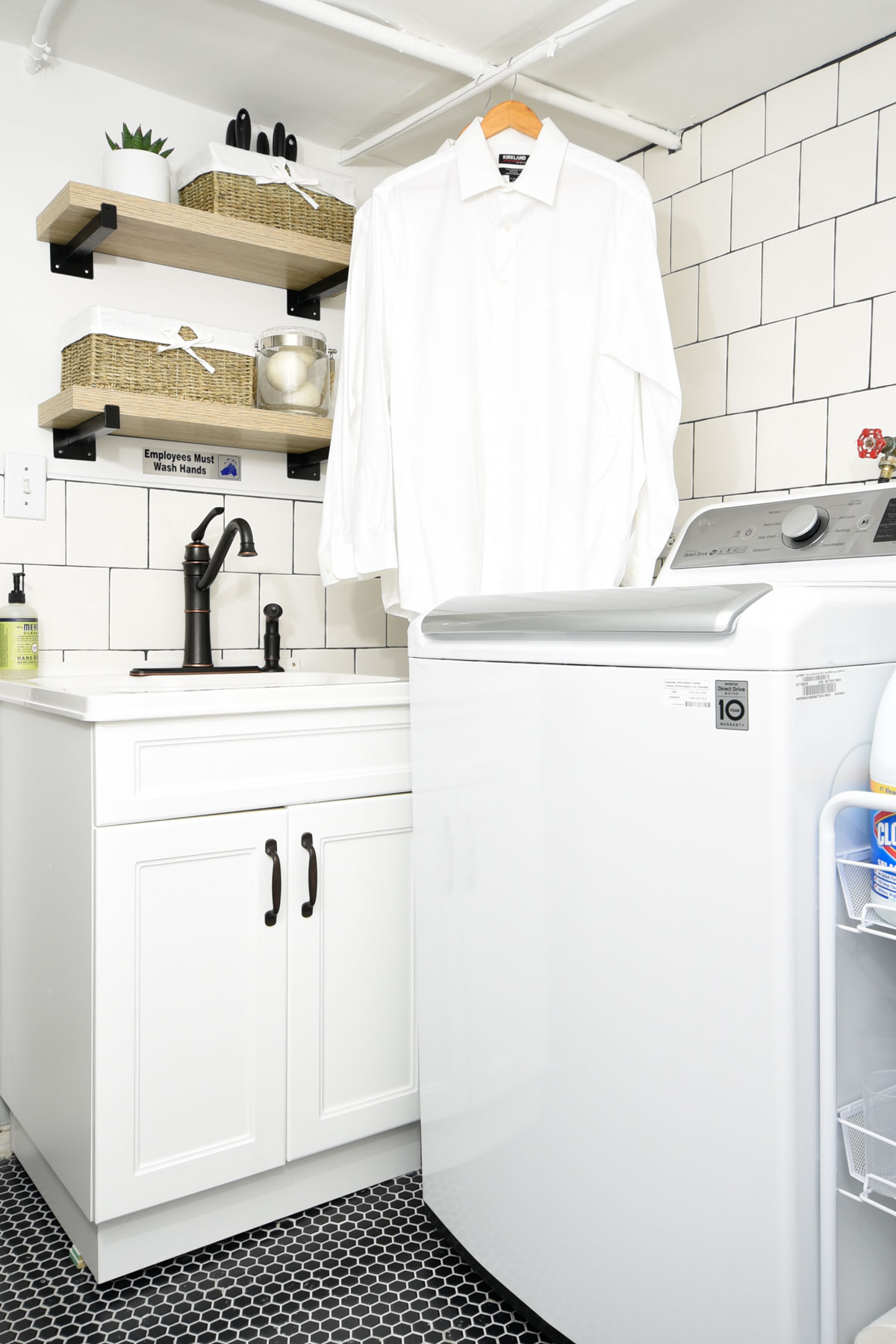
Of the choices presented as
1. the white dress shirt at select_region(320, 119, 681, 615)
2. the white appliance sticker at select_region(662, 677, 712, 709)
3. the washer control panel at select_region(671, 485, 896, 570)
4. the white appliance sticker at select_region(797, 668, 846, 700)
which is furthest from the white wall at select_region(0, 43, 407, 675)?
the white appliance sticker at select_region(797, 668, 846, 700)

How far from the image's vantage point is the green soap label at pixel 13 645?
189cm

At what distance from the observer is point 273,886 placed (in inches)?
64.3

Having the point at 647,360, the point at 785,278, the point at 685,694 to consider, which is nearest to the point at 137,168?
the point at 647,360

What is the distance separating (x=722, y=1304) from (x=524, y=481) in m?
1.36

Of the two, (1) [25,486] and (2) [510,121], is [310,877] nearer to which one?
(1) [25,486]

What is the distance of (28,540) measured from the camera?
77.5 inches

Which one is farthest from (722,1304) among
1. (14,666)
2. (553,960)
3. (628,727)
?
(14,666)

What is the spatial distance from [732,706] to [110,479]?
1.49 meters

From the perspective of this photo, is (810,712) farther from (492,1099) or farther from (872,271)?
(872,271)

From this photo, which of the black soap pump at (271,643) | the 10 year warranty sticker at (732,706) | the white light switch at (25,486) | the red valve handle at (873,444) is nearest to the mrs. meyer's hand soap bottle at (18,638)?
the white light switch at (25,486)

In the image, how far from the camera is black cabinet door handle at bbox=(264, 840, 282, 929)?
1.63 metres

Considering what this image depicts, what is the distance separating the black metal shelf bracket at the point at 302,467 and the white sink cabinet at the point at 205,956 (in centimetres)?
75
